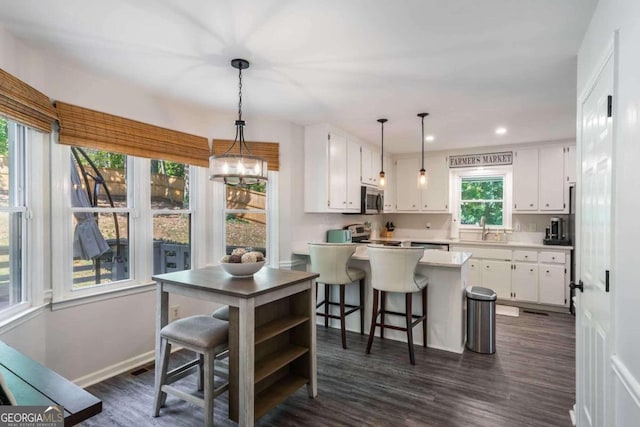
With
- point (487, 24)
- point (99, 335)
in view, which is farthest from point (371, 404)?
point (487, 24)

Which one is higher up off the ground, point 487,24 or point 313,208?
point 487,24

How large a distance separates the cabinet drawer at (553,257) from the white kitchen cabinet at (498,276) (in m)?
0.43

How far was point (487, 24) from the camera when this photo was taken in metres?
1.93

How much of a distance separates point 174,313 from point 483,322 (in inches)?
120

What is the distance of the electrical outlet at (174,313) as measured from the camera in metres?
3.23

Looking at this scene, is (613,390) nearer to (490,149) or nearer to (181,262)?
(181,262)

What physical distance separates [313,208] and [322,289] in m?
1.02

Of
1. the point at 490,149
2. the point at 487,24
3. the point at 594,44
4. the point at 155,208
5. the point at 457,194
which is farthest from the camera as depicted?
the point at 457,194

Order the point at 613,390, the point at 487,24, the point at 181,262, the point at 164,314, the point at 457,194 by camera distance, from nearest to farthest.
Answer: the point at 613,390, the point at 487,24, the point at 164,314, the point at 181,262, the point at 457,194

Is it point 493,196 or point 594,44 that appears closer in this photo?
point 594,44

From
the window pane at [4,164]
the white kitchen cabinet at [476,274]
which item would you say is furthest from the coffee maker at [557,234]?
the window pane at [4,164]

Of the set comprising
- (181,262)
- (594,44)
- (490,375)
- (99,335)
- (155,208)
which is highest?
(594,44)

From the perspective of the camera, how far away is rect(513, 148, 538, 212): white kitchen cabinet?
491 centimetres

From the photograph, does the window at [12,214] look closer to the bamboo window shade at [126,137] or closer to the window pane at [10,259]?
the window pane at [10,259]
